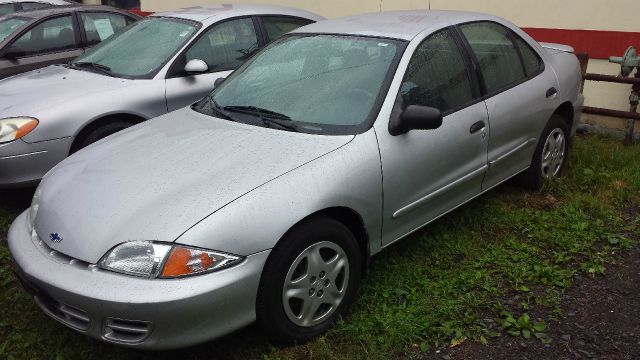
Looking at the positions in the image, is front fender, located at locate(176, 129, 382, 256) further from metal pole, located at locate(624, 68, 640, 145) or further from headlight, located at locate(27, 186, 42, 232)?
metal pole, located at locate(624, 68, 640, 145)

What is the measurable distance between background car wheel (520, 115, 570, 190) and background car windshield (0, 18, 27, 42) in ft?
19.1

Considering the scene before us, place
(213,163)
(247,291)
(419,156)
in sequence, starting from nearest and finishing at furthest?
(247,291) < (213,163) < (419,156)

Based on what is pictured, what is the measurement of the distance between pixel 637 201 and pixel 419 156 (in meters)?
2.31

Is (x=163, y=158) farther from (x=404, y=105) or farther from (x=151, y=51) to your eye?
(x=151, y=51)

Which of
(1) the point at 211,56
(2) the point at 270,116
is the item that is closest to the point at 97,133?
(1) the point at 211,56

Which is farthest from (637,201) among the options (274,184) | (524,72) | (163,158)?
(163,158)

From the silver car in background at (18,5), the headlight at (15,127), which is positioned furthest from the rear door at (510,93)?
the silver car in background at (18,5)

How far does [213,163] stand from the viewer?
9.97 feet

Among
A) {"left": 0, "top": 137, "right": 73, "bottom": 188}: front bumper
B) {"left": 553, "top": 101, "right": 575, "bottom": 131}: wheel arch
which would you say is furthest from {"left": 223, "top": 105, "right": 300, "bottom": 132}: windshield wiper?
{"left": 553, "top": 101, "right": 575, "bottom": 131}: wheel arch

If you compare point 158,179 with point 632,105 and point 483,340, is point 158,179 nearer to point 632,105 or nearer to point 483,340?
point 483,340

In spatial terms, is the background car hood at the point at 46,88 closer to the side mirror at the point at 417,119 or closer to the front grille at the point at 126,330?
the front grille at the point at 126,330

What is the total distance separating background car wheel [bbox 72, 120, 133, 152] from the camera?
470 centimetres

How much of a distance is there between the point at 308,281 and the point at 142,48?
11.0ft

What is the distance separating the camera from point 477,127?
382 centimetres
